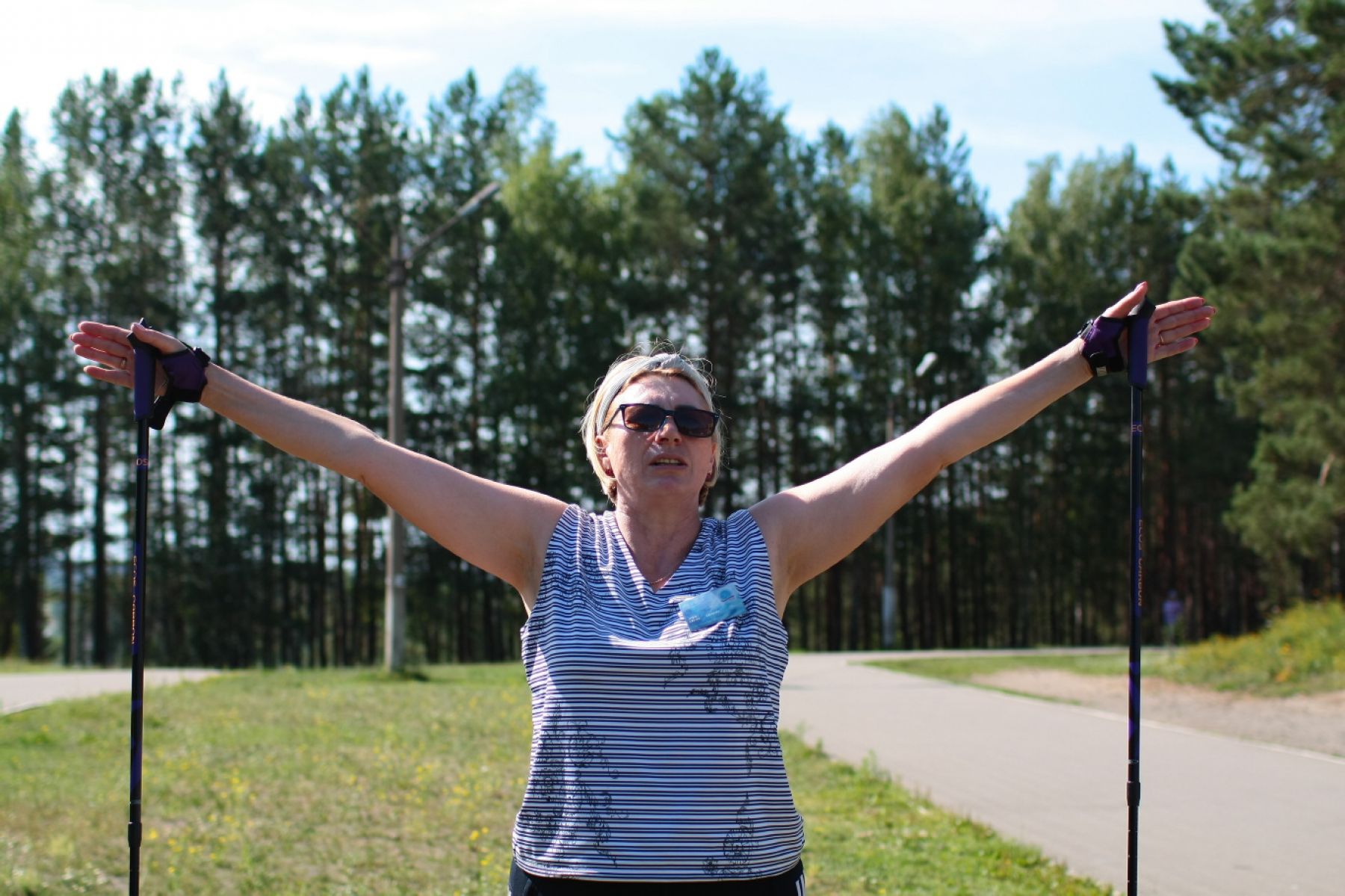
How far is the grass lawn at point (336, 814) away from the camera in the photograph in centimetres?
→ 588

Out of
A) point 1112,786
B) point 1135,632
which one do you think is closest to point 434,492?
point 1135,632

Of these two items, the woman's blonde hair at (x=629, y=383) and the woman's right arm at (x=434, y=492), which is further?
the woman's blonde hair at (x=629, y=383)

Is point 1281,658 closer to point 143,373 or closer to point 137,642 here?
point 137,642

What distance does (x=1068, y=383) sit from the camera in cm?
315

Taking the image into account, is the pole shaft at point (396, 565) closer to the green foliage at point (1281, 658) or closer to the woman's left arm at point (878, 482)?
the green foliage at point (1281, 658)

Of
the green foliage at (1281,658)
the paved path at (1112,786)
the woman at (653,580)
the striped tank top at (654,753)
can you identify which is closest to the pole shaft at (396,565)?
the paved path at (1112,786)

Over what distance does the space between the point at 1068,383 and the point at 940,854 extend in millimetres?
4193

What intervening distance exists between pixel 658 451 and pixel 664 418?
8 cm

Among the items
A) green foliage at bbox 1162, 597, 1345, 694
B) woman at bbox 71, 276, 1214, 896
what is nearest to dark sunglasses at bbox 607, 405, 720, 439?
woman at bbox 71, 276, 1214, 896

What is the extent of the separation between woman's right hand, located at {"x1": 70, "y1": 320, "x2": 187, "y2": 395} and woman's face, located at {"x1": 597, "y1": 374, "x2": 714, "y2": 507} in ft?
3.73

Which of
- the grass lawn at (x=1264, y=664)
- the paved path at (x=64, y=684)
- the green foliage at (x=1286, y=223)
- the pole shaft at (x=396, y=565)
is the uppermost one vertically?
the green foliage at (x=1286, y=223)

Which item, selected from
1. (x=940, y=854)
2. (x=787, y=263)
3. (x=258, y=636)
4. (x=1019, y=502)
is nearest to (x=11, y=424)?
(x=258, y=636)

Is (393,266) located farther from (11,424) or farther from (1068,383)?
(11,424)

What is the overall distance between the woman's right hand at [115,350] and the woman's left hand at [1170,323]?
95.0 inches
